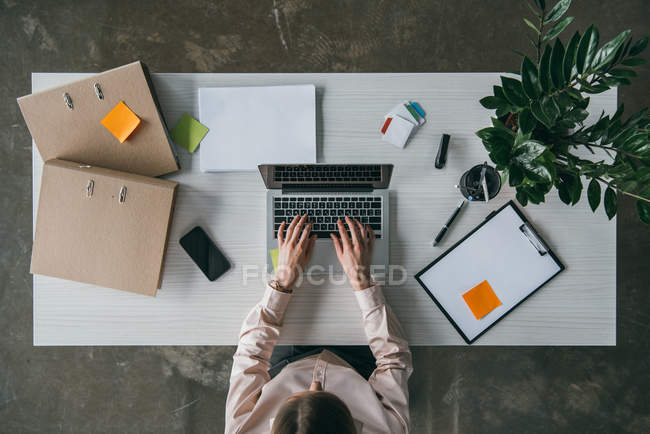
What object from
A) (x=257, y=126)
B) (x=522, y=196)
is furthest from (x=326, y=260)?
(x=522, y=196)

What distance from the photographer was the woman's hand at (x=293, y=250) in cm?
108

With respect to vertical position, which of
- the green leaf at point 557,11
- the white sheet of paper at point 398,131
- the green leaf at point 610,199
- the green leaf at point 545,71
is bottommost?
the green leaf at point 610,199

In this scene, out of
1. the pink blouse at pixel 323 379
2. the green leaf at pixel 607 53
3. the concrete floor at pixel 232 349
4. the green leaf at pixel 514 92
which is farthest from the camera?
the concrete floor at pixel 232 349

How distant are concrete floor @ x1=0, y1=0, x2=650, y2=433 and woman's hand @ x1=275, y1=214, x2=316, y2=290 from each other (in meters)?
0.89

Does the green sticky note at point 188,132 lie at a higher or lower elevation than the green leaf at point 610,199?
higher

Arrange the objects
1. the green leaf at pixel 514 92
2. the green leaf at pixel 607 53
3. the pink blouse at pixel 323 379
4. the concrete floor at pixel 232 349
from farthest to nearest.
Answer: the concrete floor at pixel 232 349 < the pink blouse at pixel 323 379 < the green leaf at pixel 514 92 < the green leaf at pixel 607 53

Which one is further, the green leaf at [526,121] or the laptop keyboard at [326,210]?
the laptop keyboard at [326,210]

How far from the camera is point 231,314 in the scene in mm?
1139

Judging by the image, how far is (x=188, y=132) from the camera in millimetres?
1134

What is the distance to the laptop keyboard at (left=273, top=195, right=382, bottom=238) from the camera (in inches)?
43.6

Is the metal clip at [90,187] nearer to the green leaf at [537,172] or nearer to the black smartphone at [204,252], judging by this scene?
the black smartphone at [204,252]

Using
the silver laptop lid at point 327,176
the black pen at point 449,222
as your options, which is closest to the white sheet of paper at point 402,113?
the silver laptop lid at point 327,176

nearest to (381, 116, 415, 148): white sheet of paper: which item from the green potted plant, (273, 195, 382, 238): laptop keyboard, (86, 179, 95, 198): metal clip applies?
(273, 195, 382, 238): laptop keyboard

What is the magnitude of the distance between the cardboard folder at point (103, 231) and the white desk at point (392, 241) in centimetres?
8
